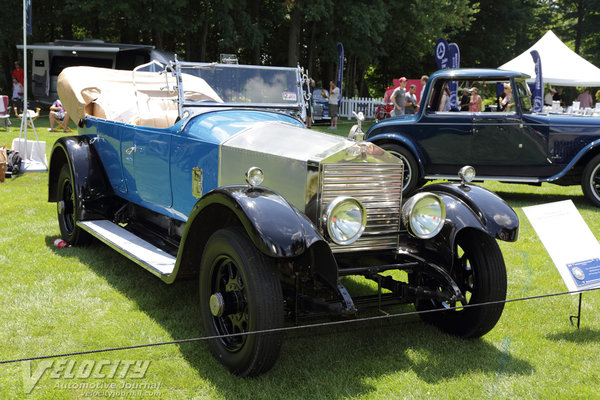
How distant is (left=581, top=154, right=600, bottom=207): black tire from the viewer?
8258 mm

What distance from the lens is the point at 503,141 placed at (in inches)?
331

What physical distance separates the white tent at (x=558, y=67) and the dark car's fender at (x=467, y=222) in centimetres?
1438

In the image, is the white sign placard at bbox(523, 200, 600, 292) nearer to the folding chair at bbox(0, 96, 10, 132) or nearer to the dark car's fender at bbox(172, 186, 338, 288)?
the dark car's fender at bbox(172, 186, 338, 288)

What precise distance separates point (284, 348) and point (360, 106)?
21549 millimetres

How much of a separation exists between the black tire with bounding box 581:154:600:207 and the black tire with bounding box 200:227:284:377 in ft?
22.3

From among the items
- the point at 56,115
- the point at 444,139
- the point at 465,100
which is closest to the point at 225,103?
the point at 444,139

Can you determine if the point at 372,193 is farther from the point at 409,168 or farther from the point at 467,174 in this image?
the point at 409,168

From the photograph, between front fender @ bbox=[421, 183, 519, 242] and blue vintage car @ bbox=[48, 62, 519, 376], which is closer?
blue vintage car @ bbox=[48, 62, 519, 376]

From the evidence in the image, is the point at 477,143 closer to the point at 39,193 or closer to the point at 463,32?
the point at 39,193

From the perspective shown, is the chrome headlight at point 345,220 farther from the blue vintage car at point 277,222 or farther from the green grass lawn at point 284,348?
the green grass lawn at point 284,348

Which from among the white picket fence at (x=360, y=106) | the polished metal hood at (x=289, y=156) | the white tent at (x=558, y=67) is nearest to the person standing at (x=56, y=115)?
A: the white picket fence at (x=360, y=106)

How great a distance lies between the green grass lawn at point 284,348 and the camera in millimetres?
3088

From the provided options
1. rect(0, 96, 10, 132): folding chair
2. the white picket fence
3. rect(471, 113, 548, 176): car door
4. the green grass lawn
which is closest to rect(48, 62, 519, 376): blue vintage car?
the green grass lawn

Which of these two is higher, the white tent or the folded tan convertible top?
Result: the white tent
